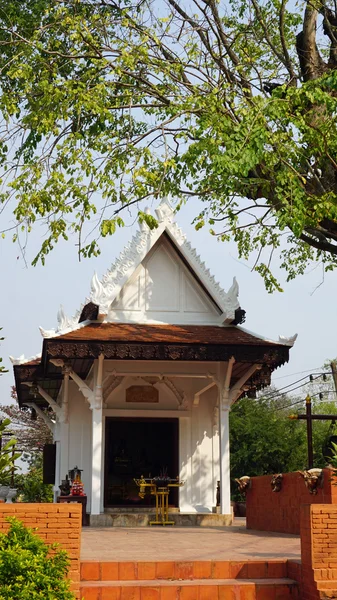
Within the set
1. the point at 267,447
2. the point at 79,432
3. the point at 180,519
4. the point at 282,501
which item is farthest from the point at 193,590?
the point at 267,447

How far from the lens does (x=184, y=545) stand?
10.4 metres

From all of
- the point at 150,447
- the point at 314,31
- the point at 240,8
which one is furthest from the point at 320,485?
the point at 150,447

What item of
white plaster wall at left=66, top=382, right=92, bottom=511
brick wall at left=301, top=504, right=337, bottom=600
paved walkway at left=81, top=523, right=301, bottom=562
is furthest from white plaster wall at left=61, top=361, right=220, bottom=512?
brick wall at left=301, top=504, right=337, bottom=600

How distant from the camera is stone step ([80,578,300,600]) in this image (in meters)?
7.93

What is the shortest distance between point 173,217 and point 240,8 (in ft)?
15.0

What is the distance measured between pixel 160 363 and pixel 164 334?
1.10m

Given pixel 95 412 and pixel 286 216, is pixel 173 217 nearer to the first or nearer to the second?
pixel 95 412

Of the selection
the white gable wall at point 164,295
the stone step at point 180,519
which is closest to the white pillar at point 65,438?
the stone step at point 180,519

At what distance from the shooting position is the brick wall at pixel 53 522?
307 inches

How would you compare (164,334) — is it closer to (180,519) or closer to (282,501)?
(180,519)

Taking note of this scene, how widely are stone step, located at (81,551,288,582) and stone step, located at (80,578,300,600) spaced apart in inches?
3.5

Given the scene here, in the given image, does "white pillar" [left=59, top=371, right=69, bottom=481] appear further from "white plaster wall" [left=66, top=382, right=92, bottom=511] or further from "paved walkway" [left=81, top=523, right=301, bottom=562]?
"paved walkway" [left=81, top=523, right=301, bottom=562]

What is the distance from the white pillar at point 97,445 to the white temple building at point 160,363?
19mm

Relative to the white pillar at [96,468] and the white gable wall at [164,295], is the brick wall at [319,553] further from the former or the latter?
the white gable wall at [164,295]
